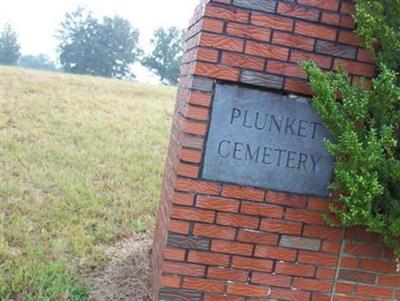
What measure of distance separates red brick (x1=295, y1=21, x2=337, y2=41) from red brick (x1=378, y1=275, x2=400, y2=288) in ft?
4.88

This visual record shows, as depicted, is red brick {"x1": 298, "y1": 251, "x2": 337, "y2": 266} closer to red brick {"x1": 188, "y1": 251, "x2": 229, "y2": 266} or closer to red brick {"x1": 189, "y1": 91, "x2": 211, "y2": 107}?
red brick {"x1": 188, "y1": 251, "x2": 229, "y2": 266}

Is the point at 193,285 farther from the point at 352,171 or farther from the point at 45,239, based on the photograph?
the point at 45,239

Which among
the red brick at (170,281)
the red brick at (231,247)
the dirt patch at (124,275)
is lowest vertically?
the dirt patch at (124,275)

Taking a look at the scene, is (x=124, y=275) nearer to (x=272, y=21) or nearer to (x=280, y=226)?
(x=280, y=226)

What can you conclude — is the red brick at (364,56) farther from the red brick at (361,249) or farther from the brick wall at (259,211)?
the red brick at (361,249)

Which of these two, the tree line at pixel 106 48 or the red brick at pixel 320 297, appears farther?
the tree line at pixel 106 48

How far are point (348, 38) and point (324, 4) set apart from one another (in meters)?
0.24

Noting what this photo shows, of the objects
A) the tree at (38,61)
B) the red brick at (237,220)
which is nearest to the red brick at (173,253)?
the red brick at (237,220)

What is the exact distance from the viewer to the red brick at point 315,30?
9.16 ft

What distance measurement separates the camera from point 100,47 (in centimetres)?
4822

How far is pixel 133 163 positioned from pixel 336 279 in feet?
13.9

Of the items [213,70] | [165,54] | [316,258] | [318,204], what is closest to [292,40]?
[213,70]

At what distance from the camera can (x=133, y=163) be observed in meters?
6.82

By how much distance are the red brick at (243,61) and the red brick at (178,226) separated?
97 cm
